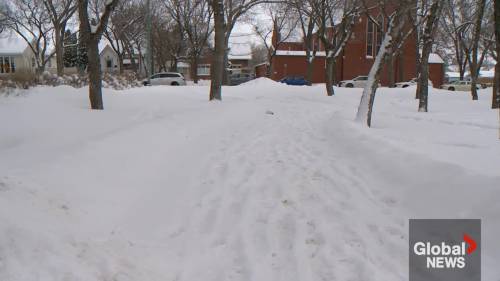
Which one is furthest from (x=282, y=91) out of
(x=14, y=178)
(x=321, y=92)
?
(x=14, y=178)

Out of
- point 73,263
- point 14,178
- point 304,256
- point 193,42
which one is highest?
point 193,42

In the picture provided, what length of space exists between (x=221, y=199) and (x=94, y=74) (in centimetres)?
634

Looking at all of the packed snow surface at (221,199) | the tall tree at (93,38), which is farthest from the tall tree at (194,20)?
the packed snow surface at (221,199)

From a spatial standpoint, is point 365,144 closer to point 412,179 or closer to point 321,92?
point 412,179

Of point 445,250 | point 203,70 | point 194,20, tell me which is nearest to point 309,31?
point 194,20

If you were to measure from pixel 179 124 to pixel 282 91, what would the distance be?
48.6ft

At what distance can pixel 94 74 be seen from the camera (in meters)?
10.2

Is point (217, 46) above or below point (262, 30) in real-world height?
below

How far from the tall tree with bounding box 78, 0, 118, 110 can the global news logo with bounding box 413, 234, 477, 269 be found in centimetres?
833

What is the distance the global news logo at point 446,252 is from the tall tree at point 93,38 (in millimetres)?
8328

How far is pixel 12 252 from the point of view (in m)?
3.05

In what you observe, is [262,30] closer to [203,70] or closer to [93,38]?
[203,70]

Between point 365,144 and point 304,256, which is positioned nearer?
point 304,256

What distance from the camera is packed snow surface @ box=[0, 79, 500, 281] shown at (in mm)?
3607
